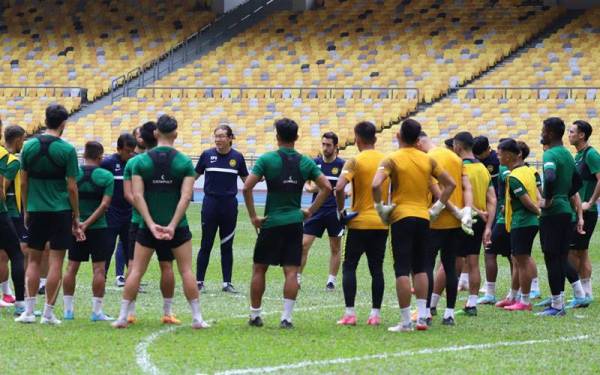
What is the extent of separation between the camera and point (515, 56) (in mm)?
38844

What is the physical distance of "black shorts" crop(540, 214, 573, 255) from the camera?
38.6ft

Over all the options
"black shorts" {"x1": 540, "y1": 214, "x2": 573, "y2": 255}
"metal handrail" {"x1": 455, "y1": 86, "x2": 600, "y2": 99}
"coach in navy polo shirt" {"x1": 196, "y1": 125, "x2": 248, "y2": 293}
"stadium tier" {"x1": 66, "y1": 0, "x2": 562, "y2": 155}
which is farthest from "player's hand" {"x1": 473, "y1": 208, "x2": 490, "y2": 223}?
"metal handrail" {"x1": 455, "y1": 86, "x2": 600, "y2": 99}

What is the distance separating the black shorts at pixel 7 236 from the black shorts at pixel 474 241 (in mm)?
4431

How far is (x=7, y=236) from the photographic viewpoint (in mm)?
11367

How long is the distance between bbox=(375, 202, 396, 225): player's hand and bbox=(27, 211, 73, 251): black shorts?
2.72m

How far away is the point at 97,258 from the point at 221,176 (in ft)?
10.7

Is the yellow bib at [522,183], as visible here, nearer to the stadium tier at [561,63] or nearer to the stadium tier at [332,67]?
the stadium tier at [332,67]

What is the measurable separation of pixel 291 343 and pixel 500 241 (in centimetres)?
414

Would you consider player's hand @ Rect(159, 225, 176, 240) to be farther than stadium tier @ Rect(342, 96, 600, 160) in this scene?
No

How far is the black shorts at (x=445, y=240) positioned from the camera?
11046 millimetres

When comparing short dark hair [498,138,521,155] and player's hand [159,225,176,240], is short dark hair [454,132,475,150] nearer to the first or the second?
short dark hair [498,138,521,155]

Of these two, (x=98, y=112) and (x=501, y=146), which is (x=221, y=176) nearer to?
(x=501, y=146)

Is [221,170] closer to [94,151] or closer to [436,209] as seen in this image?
[94,151]

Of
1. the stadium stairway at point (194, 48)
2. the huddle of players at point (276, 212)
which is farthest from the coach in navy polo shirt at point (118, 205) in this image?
the stadium stairway at point (194, 48)
